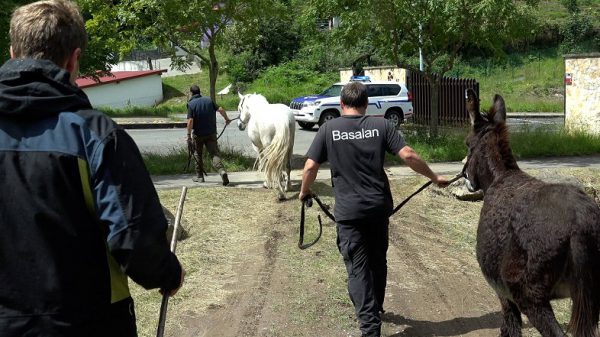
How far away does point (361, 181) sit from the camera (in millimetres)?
5352

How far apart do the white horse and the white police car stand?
36.8 feet

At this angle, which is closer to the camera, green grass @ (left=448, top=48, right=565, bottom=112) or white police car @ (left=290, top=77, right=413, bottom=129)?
white police car @ (left=290, top=77, right=413, bottom=129)

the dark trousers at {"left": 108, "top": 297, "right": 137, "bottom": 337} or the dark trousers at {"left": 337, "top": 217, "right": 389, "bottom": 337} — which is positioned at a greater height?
the dark trousers at {"left": 108, "top": 297, "right": 137, "bottom": 337}

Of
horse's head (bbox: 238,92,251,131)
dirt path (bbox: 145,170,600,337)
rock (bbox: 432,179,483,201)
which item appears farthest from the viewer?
horse's head (bbox: 238,92,251,131)

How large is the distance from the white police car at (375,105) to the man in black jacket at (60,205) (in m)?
20.9

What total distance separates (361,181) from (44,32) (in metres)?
3.35

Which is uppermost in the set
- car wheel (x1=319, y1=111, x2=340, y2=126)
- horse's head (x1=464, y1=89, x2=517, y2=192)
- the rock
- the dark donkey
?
horse's head (x1=464, y1=89, x2=517, y2=192)

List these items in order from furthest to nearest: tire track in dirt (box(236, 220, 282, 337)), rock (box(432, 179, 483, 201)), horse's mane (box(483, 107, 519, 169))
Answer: rock (box(432, 179, 483, 201)) < tire track in dirt (box(236, 220, 282, 337)) < horse's mane (box(483, 107, 519, 169))

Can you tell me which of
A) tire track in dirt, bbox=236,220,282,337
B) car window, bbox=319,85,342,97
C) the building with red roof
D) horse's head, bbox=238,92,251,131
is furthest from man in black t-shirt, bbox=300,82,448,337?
the building with red roof

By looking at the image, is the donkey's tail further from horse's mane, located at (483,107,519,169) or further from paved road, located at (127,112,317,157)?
paved road, located at (127,112,317,157)

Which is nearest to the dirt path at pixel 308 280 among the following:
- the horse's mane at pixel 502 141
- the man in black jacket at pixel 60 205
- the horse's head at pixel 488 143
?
the horse's head at pixel 488 143

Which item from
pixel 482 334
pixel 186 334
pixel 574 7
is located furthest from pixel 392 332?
pixel 574 7

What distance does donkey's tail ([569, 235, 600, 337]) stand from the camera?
3.91 m

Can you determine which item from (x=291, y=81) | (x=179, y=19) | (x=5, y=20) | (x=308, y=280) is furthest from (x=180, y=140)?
(x=291, y=81)
